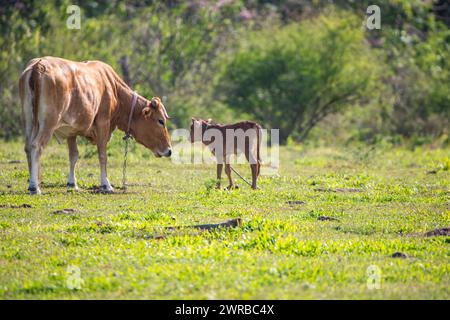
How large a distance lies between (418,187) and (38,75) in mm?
6440

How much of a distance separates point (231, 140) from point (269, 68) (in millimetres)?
13193

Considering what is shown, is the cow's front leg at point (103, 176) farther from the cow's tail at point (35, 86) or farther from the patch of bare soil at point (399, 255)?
the patch of bare soil at point (399, 255)

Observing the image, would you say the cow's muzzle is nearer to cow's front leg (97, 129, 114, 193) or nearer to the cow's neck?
the cow's neck

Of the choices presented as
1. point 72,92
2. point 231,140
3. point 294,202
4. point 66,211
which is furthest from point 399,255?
point 72,92

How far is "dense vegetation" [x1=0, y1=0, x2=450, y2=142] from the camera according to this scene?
84.5ft

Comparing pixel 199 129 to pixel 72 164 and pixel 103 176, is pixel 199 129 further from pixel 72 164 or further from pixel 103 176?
pixel 72 164

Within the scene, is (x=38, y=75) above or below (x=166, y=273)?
above

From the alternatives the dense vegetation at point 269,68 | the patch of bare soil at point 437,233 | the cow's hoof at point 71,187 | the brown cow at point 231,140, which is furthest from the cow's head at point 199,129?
the dense vegetation at point 269,68

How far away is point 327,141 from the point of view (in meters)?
27.0

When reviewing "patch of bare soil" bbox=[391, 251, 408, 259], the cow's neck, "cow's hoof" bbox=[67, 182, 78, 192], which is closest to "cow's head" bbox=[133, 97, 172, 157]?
the cow's neck

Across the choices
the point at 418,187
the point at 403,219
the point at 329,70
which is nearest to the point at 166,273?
the point at 403,219

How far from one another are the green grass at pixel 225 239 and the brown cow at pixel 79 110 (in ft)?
2.27

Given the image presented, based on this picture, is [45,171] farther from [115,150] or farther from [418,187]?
[418,187]

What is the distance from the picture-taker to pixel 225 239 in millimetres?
9375
